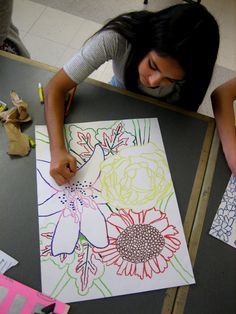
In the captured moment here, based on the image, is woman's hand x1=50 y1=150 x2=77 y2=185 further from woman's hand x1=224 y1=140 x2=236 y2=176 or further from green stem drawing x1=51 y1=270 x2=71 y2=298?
woman's hand x1=224 y1=140 x2=236 y2=176

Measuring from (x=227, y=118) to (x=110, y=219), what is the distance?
1.55 ft

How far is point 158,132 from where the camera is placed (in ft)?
2.82

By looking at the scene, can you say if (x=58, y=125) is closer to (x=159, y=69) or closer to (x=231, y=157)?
(x=159, y=69)

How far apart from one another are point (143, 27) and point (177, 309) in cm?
70

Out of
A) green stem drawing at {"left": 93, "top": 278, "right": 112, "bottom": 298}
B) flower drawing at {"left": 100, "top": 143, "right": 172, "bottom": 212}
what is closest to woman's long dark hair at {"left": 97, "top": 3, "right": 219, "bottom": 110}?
flower drawing at {"left": 100, "top": 143, "right": 172, "bottom": 212}

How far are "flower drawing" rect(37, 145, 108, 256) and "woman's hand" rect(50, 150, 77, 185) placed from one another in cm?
1

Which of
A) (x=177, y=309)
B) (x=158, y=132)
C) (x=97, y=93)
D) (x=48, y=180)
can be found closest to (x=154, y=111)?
(x=158, y=132)

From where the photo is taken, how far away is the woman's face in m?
0.76

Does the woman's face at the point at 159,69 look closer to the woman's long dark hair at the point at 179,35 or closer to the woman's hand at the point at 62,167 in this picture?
the woman's long dark hair at the point at 179,35

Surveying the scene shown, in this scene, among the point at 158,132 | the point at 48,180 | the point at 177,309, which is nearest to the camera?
the point at 177,309

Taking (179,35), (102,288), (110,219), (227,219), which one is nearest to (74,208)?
(110,219)

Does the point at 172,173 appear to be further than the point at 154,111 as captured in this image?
No

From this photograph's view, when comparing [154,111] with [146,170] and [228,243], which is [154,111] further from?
[228,243]

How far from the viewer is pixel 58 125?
0.81m
